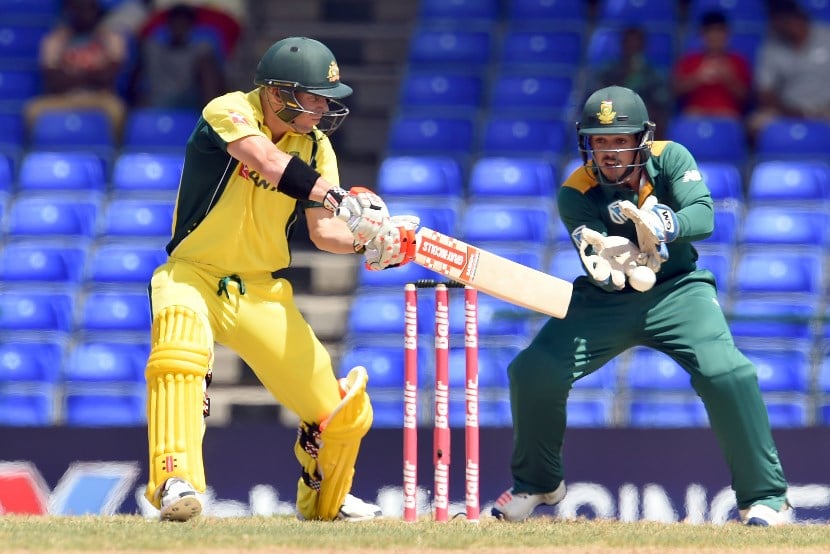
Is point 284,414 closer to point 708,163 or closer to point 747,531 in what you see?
point 708,163

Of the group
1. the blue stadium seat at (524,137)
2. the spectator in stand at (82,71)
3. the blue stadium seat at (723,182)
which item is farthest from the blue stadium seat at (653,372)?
the spectator in stand at (82,71)

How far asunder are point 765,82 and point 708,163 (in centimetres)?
86

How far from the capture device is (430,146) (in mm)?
11391

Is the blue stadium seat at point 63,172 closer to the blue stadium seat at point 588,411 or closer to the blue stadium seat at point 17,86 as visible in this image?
the blue stadium seat at point 17,86

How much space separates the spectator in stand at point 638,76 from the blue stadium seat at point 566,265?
4.23ft

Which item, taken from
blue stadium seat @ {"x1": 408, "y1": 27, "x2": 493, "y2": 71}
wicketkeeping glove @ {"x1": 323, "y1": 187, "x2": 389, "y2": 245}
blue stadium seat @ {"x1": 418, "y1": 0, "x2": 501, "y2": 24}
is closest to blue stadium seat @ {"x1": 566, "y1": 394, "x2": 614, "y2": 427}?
wicketkeeping glove @ {"x1": 323, "y1": 187, "x2": 389, "y2": 245}

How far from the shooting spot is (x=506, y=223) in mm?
10500

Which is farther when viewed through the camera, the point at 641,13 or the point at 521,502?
the point at 641,13

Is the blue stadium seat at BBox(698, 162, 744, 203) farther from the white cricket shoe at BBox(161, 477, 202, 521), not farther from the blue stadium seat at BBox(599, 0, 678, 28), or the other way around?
the white cricket shoe at BBox(161, 477, 202, 521)

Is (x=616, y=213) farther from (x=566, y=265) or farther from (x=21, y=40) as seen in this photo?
(x=21, y=40)

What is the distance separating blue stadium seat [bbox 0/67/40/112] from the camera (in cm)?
1229

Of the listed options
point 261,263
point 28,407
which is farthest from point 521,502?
point 28,407

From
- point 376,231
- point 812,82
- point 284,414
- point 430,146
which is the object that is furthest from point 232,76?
point 376,231

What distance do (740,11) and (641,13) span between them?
2.39ft
